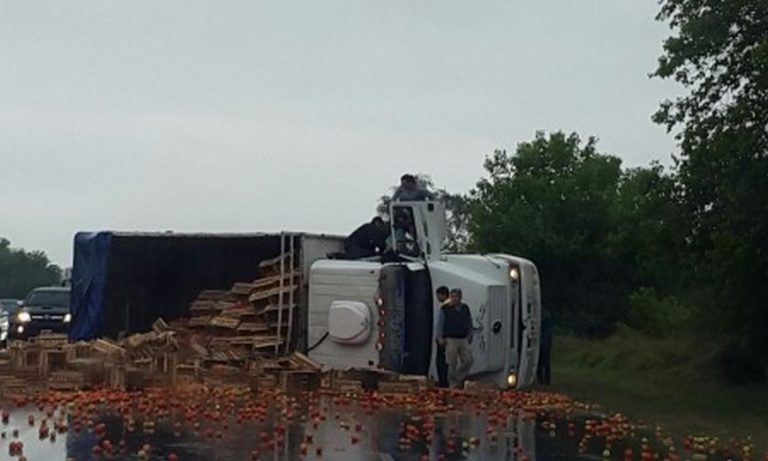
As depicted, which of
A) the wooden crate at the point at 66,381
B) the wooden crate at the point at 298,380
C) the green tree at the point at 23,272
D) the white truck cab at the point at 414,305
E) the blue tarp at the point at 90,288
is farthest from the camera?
the green tree at the point at 23,272

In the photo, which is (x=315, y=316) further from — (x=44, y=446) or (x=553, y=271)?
(x=553, y=271)

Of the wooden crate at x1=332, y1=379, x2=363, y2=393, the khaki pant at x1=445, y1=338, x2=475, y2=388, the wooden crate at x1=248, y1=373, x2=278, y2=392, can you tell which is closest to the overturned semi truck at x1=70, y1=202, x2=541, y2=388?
the khaki pant at x1=445, y1=338, x2=475, y2=388

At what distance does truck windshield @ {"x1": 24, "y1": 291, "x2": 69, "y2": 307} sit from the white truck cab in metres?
15.5

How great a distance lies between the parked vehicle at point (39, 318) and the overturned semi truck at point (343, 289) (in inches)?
421

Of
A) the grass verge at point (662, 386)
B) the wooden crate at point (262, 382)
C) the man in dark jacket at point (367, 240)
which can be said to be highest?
the man in dark jacket at point (367, 240)

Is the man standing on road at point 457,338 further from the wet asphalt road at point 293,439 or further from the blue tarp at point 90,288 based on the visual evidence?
the blue tarp at point 90,288

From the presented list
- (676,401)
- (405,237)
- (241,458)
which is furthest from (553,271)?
(241,458)

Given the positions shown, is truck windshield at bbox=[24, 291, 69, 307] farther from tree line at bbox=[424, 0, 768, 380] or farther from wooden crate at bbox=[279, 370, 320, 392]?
wooden crate at bbox=[279, 370, 320, 392]

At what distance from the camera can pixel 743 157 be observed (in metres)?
21.6

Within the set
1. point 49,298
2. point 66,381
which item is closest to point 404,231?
point 66,381

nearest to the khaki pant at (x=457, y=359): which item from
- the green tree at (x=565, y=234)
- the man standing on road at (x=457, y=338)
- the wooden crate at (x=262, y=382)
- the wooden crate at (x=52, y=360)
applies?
the man standing on road at (x=457, y=338)

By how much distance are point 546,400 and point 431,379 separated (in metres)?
1.81

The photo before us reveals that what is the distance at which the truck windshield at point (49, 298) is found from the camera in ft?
110

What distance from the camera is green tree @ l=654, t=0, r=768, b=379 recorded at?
21.6 meters
